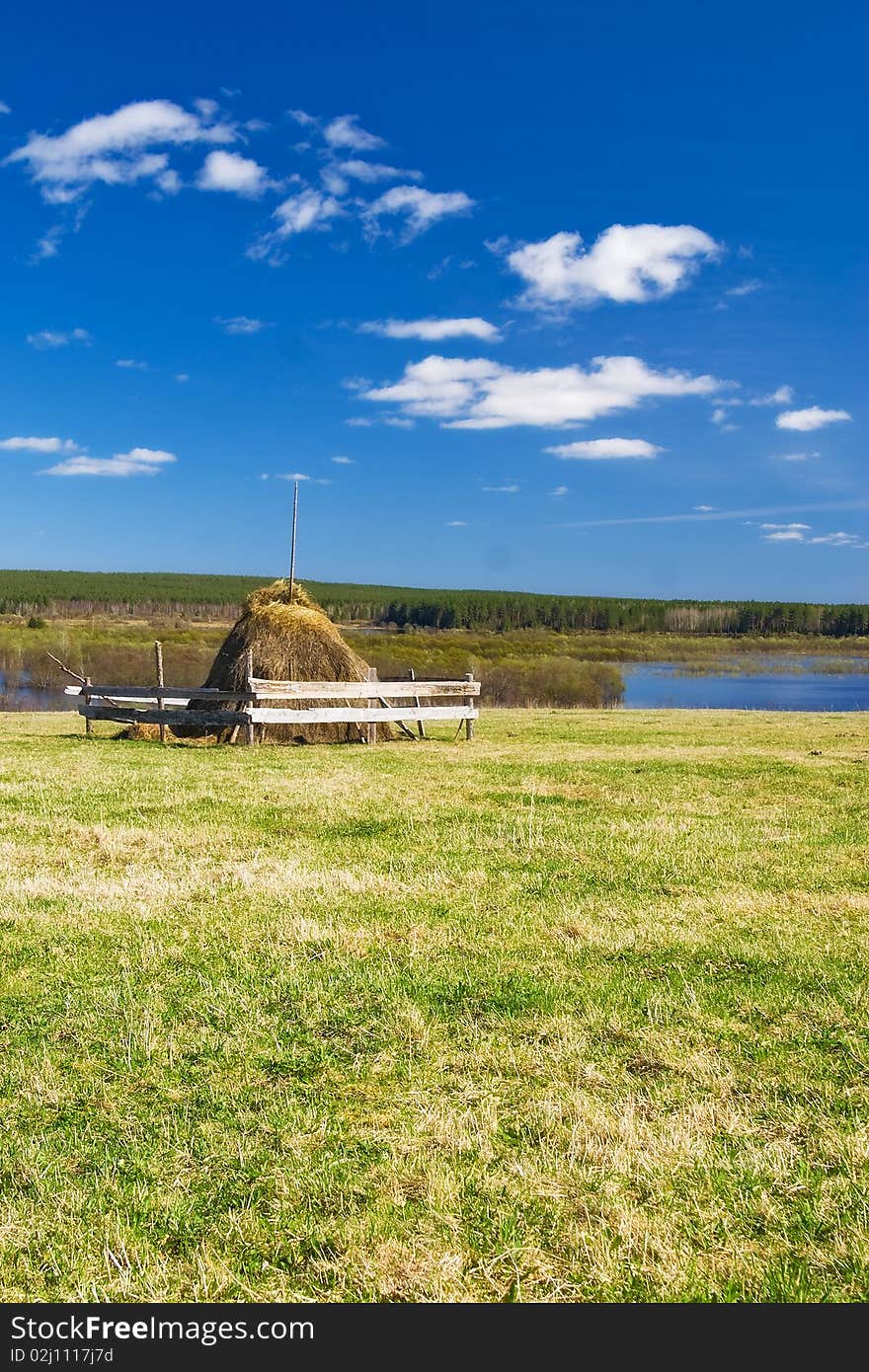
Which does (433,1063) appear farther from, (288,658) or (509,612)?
(509,612)

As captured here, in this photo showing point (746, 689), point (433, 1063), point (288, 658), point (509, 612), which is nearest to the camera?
point (433, 1063)

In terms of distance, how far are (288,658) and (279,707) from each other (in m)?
1.31

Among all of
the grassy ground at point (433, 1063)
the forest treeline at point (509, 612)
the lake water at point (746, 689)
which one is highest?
the forest treeline at point (509, 612)

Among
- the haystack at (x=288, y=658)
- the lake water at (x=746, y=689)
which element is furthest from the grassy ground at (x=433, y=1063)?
the lake water at (x=746, y=689)

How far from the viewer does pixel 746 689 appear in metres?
55.8

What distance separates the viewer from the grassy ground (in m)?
3.30

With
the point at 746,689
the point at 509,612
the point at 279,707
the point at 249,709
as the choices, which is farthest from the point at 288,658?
the point at 509,612

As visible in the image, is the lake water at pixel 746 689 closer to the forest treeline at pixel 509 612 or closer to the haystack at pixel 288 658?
the haystack at pixel 288 658

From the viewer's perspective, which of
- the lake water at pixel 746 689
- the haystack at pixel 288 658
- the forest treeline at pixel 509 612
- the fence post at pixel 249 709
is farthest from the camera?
the forest treeline at pixel 509 612

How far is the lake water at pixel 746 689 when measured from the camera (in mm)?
44281

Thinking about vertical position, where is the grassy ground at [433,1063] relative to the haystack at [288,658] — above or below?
below

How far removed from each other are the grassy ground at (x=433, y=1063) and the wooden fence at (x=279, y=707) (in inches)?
326

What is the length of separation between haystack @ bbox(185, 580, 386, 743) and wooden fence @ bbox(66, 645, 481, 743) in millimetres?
298
